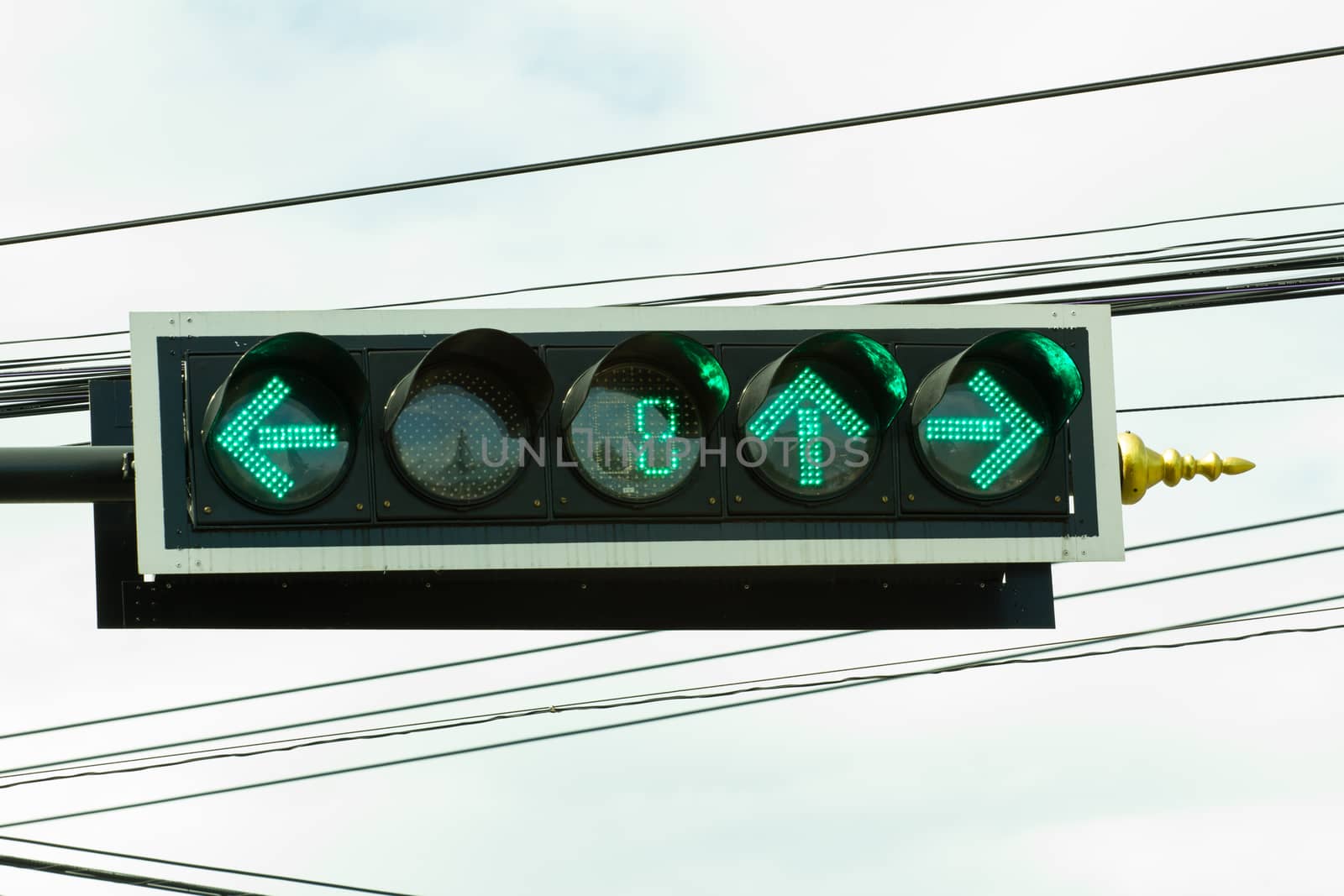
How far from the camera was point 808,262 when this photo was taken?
30.4ft

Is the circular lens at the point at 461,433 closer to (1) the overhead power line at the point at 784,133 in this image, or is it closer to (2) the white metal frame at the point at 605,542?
(2) the white metal frame at the point at 605,542

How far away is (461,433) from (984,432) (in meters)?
1.42

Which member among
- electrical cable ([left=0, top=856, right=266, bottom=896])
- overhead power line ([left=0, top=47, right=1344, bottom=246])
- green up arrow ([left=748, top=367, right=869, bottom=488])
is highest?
overhead power line ([left=0, top=47, right=1344, bottom=246])

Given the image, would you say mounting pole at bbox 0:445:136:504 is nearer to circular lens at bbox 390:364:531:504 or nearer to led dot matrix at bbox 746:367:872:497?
circular lens at bbox 390:364:531:504

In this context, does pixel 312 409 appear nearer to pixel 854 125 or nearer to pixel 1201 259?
pixel 854 125

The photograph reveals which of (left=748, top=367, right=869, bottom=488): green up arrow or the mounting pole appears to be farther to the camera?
(left=748, top=367, right=869, bottom=488): green up arrow

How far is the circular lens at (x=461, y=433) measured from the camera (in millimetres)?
4613

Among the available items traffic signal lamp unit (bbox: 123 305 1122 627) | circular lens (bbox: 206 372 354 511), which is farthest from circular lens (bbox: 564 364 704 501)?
circular lens (bbox: 206 372 354 511)

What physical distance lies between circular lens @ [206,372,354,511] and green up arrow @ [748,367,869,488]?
1.11 meters

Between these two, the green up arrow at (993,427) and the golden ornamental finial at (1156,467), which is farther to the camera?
the golden ornamental finial at (1156,467)

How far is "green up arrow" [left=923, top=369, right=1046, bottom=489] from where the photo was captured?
4.76m

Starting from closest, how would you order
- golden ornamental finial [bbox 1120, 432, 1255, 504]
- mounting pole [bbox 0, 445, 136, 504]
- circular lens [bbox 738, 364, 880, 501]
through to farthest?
mounting pole [bbox 0, 445, 136, 504] < circular lens [bbox 738, 364, 880, 501] < golden ornamental finial [bbox 1120, 432, 1255, 504]

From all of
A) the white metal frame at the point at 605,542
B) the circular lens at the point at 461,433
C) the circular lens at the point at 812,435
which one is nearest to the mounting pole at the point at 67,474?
the white metal frame at the point at 605,542

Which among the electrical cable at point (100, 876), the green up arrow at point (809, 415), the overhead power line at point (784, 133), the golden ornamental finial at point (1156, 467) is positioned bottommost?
the electrical cable at point (100, 876)
